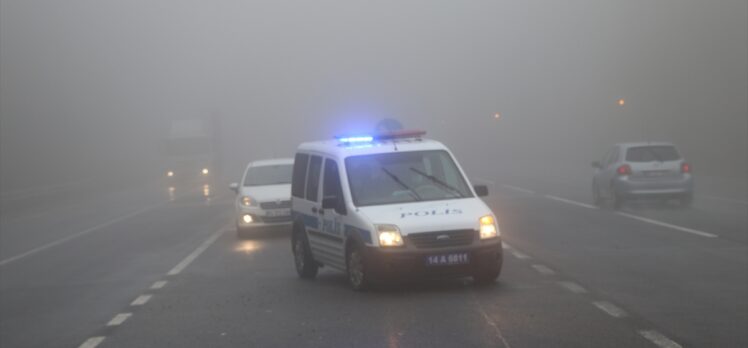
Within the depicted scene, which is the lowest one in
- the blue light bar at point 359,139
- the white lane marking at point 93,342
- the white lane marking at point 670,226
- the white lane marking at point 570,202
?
the white lane marking at point 570,202

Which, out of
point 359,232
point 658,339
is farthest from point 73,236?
point 658,339

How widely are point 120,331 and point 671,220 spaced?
1471 centimetres

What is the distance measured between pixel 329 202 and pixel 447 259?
1.80m

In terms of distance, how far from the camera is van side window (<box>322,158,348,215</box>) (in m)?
12.9

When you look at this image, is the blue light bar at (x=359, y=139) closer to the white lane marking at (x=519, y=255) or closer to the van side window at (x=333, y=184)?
the van side window at (x=333, y=184)

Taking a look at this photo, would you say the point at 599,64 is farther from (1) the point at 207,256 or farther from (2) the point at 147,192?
(1) the point at 207,256

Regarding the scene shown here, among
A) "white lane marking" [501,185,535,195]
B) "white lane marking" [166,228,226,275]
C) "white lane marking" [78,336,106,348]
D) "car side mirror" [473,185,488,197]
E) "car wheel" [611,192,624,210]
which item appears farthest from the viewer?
"white lane marking" [501,185,535,195]

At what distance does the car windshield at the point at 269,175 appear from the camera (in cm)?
2366

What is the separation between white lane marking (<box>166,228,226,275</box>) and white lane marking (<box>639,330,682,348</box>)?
8435 millimetres

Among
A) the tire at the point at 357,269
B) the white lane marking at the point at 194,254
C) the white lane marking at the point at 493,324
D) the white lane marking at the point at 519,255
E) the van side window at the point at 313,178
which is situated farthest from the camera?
the white lane marking at the point at 194,254

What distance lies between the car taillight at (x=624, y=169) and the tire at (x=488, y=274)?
48.7 feet

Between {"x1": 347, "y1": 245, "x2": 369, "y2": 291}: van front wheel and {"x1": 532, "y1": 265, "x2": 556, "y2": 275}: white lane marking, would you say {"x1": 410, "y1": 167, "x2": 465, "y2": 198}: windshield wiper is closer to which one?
{"x1": 347, "y1": 245, "x2": 369, "y2": 291}: van front wheel

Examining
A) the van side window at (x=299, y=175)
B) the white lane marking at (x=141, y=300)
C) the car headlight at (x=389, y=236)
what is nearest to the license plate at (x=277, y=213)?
the van side window at (x=299, y=175)

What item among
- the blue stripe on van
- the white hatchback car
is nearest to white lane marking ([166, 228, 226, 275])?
the white hatchback car
